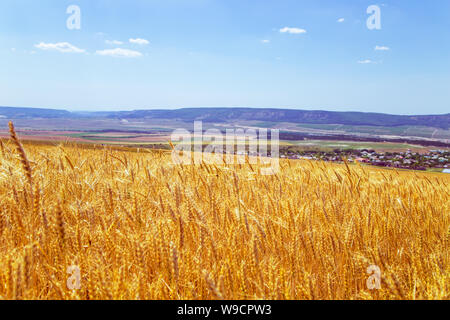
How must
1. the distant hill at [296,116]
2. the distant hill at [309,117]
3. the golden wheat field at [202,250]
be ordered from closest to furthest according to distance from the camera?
the golden wheat field at [202,250], the distant hill at [296,116], the distant hill at [309,117]

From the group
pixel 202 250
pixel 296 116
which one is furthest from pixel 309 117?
pixel 202 250

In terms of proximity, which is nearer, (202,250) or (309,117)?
(202,250)

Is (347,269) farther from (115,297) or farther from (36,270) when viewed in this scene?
(36,270)

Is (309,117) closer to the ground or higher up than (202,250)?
higher up

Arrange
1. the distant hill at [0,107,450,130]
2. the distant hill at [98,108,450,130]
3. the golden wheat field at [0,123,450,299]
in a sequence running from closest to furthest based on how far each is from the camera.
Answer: the golden wheat field at [0,123,450,299]
the distant hill at [0,107,450,130]
the distant hill at [98,108,450,130]

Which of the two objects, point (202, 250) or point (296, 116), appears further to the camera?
point (296, 116)

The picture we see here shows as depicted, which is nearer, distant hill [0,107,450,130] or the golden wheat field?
the golden wheat field

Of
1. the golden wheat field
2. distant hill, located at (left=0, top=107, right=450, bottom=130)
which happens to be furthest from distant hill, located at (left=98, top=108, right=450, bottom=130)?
the golden wheat field

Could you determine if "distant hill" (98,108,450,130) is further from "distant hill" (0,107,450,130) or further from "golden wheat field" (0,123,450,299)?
"golden wheat field" (0,123,450,299)

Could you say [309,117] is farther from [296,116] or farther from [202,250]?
[202,250]

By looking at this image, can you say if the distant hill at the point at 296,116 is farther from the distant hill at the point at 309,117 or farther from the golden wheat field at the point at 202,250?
the golden wheat field at the point at 202,250

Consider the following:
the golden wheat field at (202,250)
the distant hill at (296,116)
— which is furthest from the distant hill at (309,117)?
the golden wheat field at (202,250)
